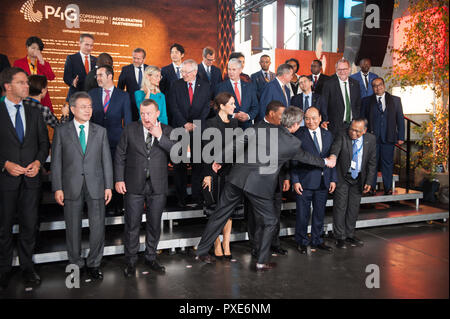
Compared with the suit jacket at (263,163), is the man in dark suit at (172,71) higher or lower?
higher

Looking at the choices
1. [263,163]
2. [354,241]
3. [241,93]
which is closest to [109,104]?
[241,93]

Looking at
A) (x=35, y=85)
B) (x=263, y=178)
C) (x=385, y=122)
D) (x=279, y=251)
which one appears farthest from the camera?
(x=385, y=122)

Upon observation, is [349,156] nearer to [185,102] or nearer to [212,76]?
[185,102]

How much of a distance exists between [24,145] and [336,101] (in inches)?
158

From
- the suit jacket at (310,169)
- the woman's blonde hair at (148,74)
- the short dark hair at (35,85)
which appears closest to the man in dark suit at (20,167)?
the short dark hair at (35,85)

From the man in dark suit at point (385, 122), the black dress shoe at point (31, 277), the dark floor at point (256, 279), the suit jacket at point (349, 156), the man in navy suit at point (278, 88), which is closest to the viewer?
the dark floor at point (256, 279)

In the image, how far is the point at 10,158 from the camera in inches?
134

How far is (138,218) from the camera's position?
147 inches

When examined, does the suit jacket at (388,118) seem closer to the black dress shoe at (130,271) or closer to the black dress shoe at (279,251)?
the black dress shoe at (279,251)

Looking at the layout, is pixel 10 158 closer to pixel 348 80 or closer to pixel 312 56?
pixel 348 80

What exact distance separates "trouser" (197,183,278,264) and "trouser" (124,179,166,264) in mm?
512

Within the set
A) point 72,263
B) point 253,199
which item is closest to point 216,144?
point 253,199

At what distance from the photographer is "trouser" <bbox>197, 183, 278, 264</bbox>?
3.78 metres

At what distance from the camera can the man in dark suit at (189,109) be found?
4.70 m
